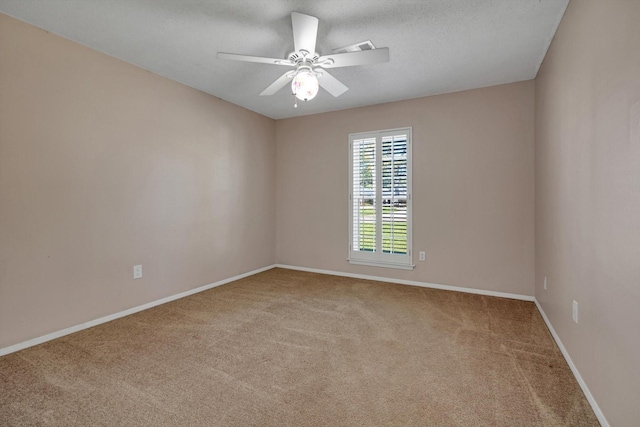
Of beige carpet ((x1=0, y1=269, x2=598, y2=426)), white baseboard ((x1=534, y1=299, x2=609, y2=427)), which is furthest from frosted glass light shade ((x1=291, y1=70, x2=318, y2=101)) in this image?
white baseboard ((x1=534, y1=299, x2=609, y2=427))

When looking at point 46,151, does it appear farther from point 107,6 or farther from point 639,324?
point 639,324

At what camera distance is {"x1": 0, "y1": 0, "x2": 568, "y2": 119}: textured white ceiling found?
2096mm

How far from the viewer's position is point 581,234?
182cm

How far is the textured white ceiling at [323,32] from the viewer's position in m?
2.10

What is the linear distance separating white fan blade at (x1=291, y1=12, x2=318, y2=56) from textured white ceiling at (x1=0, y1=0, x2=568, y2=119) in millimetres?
186

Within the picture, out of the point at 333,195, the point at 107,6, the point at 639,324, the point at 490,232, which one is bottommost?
the point at 639,324

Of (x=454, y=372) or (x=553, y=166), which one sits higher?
(x=553, y=166)

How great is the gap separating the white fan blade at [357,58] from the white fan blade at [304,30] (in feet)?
0.46

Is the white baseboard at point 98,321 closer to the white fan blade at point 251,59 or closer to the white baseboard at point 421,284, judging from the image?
the white baseboard at point 421,284

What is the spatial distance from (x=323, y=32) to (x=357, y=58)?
439mm

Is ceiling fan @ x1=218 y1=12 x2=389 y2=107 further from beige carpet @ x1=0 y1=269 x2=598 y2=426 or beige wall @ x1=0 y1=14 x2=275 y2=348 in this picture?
beige carpet @ x1=0 y1=269 x2=598 y2=426

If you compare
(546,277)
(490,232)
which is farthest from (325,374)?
(490,232)

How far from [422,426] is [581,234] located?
4.89 ft

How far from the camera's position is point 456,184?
12.2 feet
